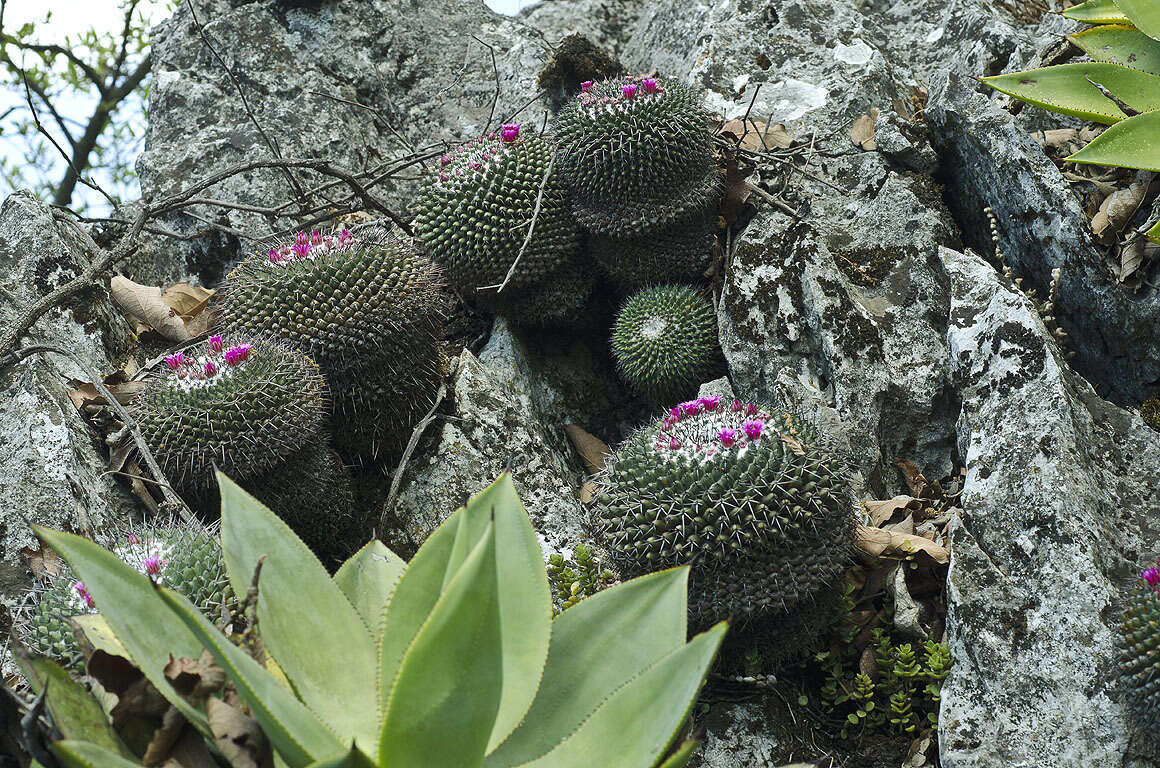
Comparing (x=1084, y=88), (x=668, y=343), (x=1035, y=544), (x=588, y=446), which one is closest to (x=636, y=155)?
(x=668, y=343)

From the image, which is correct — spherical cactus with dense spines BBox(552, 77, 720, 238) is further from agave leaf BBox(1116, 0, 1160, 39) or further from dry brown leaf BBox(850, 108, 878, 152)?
agave leaf BBox(1116, 0, 1160, 39)

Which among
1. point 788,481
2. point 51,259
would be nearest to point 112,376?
point 51,259

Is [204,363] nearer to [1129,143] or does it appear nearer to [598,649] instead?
A: [598,649]

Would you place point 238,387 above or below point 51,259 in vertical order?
below

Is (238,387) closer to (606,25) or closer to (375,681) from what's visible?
(375,681)

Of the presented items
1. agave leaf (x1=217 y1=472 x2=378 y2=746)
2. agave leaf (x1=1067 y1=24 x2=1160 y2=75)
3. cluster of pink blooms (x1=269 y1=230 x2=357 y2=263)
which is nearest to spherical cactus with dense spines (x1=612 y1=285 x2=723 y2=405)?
cluster of pink blooms (x1=269 y1=230 x2=357 y2=263)

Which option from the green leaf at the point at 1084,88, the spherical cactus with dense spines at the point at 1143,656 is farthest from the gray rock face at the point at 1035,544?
the green leaf at the point at 1084,88
